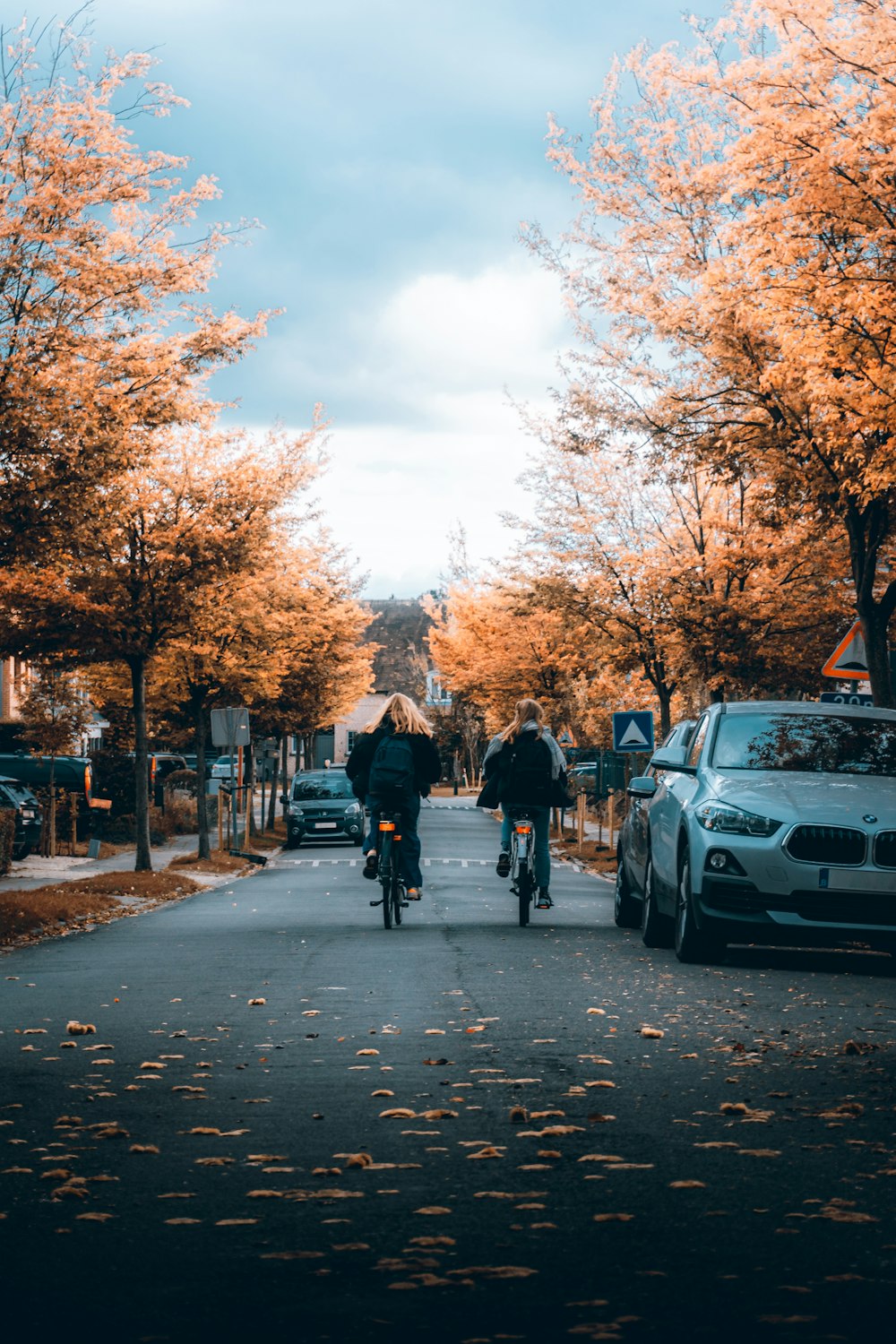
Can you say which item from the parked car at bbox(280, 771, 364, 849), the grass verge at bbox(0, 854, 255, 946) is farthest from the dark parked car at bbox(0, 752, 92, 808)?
the grass verge at bbox(0, 854, 255, 946)

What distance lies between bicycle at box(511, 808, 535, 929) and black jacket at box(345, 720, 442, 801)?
0.81 metres

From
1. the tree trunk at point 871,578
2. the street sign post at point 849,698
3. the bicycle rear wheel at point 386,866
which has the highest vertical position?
the tree trunk at point 871,578

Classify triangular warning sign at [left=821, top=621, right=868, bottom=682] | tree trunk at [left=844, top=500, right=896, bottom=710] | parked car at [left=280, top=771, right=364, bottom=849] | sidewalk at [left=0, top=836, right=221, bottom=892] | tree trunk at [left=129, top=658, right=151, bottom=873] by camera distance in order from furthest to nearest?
parked car at [left=280, top=771, right=364, bottom=849], tree trunk at [left=129, top=658, right=151, bottom=873], sidewalk at [left=0, top=836, right=221, bottom=892], triangular warning sign at [left=821, top=621, right=868, bottom=682], tree trunk at [left=844, top=500, right=896, bottom=710]

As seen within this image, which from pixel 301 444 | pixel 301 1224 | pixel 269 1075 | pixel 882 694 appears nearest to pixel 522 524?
pixel 301 444

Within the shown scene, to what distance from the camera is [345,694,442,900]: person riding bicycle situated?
50.0ft

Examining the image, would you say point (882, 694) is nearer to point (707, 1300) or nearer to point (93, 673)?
point (707, 1300)

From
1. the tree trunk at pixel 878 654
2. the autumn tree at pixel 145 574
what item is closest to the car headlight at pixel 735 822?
the tree trunk at pixel 878 654

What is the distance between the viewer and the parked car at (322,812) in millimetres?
38906

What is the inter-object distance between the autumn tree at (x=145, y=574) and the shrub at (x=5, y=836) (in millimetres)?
1816

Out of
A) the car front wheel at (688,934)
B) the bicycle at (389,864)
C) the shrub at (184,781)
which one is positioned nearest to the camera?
the car front wheel at (688,934)

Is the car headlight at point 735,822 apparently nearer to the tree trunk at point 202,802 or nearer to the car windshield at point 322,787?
the tree trunk at point 202,802

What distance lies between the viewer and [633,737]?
28.9m

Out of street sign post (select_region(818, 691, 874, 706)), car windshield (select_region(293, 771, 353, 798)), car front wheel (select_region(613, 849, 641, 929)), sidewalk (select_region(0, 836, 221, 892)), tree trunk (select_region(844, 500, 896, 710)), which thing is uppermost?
tree trunk (select_region(844, 500, 896, 710))

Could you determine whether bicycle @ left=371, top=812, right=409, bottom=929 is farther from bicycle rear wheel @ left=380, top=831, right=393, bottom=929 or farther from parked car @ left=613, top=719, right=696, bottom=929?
parked car @ left=613, top=719, right=696, bottom=929
